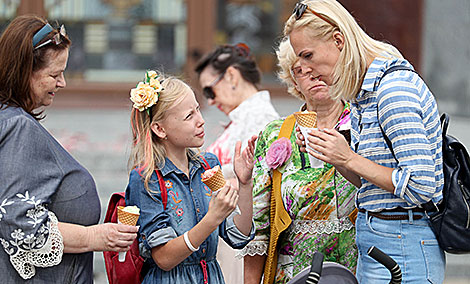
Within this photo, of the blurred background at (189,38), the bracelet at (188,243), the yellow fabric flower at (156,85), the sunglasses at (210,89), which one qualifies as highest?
the yellow fabric flower at (156,85)

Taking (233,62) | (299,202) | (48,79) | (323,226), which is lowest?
(323,226)

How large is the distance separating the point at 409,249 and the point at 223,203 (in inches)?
30.7

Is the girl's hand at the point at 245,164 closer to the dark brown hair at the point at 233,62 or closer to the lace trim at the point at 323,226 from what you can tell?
the lace trim at the point at 323,226

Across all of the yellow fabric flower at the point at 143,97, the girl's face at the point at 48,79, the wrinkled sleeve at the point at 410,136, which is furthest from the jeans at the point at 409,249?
the girl's face at the point at 48,79

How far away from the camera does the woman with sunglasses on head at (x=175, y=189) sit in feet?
9.97

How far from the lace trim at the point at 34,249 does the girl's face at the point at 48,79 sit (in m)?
0.52

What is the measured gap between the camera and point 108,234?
288 centimetres

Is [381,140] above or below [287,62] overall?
below

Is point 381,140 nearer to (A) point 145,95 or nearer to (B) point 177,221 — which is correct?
(B) point 177,221

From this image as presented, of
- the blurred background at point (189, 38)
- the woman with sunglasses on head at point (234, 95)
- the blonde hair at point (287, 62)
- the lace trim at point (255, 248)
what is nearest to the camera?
the lace trim at point (255, 248)

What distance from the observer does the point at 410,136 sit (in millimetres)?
2645

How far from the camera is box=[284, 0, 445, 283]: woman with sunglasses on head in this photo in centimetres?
266

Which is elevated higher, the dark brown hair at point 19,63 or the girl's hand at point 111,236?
the dark brown hair at point 19,63

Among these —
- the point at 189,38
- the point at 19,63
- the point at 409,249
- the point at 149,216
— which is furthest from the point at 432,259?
the point at 189,38
